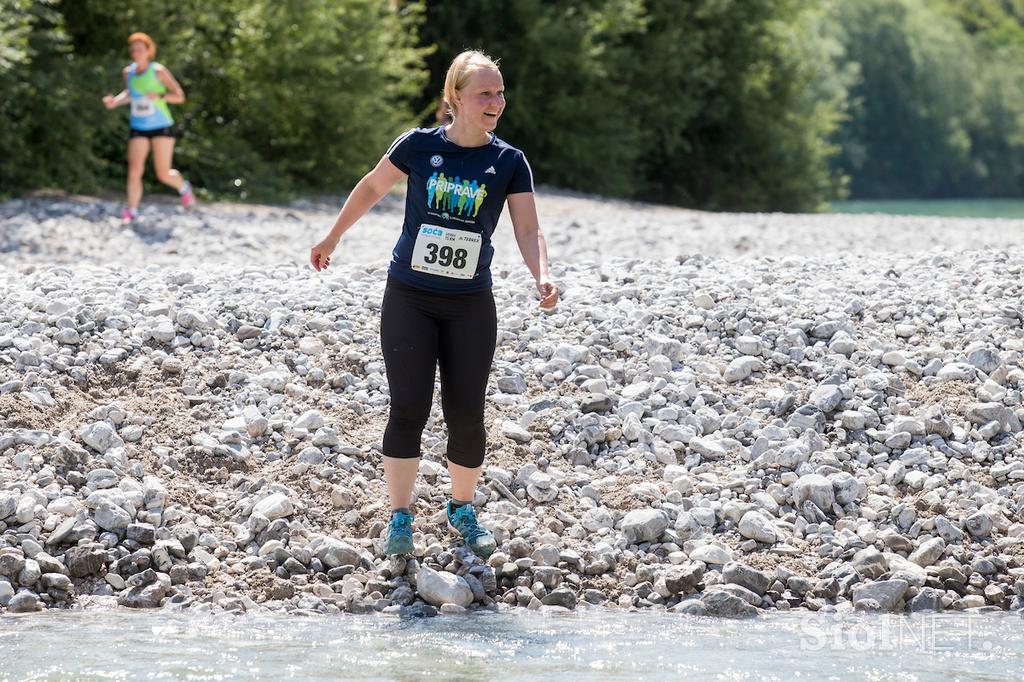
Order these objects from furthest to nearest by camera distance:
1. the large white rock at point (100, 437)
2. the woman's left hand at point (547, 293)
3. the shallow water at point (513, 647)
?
the large white rock at point (100, 437) → the woman's left hand at point (547, 293) → the shallow water at point (513, 647)

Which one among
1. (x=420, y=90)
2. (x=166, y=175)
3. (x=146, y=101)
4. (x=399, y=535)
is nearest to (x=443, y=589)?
(x=399, y=535)

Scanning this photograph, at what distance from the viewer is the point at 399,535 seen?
5137 mm

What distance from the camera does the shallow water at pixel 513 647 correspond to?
427 cm

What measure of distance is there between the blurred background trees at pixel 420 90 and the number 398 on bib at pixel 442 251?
11254mm

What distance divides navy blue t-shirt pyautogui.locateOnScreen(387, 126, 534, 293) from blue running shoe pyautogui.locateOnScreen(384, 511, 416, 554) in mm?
932

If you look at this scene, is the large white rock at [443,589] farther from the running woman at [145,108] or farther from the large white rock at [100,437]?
the running woman at [145,108]

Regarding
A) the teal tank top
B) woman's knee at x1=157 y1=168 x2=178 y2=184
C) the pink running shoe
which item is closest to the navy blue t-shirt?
the teal tank top

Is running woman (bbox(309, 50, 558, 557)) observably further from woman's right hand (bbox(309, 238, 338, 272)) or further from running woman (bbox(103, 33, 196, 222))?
running woman (bbox(103, 33, 196, 222))

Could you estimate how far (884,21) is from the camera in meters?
61.7

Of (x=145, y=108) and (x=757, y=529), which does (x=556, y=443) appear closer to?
(x=757, y=529)

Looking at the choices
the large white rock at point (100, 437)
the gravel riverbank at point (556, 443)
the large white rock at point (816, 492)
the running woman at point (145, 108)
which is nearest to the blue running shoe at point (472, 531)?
the gravel riverbank at point (556, 443)

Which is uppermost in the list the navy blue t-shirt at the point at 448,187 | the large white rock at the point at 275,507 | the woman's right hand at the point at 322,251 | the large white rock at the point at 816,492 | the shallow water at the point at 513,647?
the navy blue t-shirt at the point at 448,187

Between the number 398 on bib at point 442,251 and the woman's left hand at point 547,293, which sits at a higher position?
the number 398 on bib at point 442,251

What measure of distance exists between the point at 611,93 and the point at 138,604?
75.5ft
